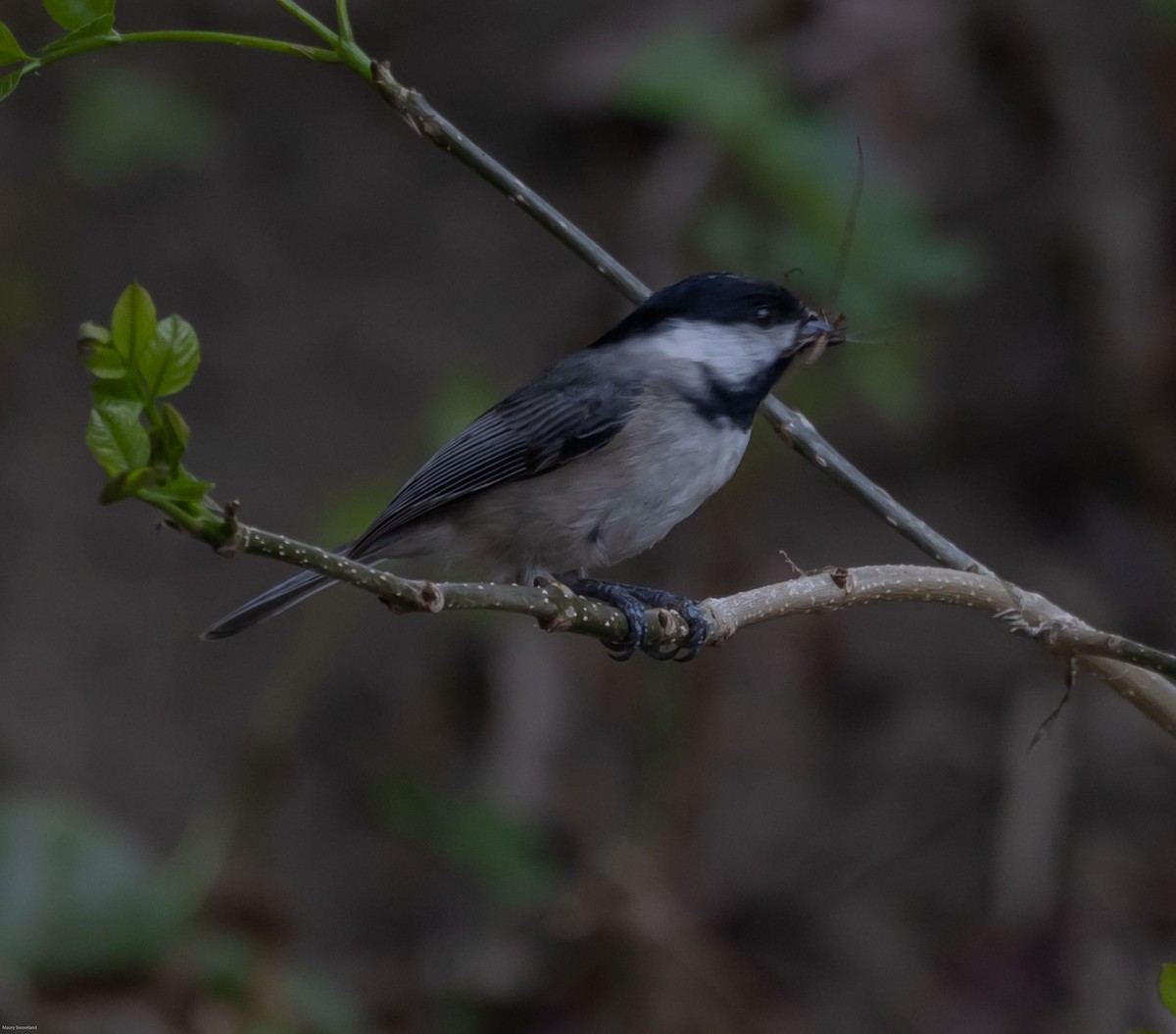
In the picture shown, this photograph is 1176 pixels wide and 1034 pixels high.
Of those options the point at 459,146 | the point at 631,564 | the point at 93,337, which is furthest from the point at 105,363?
the point at 631,564

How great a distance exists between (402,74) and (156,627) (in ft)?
7.51

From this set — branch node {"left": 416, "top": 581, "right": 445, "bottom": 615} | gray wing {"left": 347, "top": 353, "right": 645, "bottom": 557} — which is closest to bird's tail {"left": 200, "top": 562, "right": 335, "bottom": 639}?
gray wing {"left": 347, "top": 353, "right": 645, "bottom": 557}

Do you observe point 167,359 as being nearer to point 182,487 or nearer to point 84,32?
point 182,487

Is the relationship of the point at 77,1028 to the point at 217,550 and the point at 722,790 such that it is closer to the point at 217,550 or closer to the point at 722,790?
the point at 722,790

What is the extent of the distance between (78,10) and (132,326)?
1.15 feet

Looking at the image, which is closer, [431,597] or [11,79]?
[11,79]

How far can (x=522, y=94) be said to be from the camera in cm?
540

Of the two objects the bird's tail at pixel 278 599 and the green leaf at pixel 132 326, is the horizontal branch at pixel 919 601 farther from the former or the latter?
the bird's tail at pixel 278 599

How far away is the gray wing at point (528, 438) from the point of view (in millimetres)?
2611

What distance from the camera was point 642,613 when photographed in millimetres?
2184

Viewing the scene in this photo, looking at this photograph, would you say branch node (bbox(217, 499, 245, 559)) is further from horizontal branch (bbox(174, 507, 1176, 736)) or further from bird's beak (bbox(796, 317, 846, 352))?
bird's beak (bbox(796, 317, 846, 352))

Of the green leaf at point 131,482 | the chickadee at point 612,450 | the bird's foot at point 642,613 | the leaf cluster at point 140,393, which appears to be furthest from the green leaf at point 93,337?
the chickadee at point 612,450

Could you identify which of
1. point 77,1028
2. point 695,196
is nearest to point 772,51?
point 695,196

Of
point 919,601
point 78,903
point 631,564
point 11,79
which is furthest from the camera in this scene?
point 631,564
